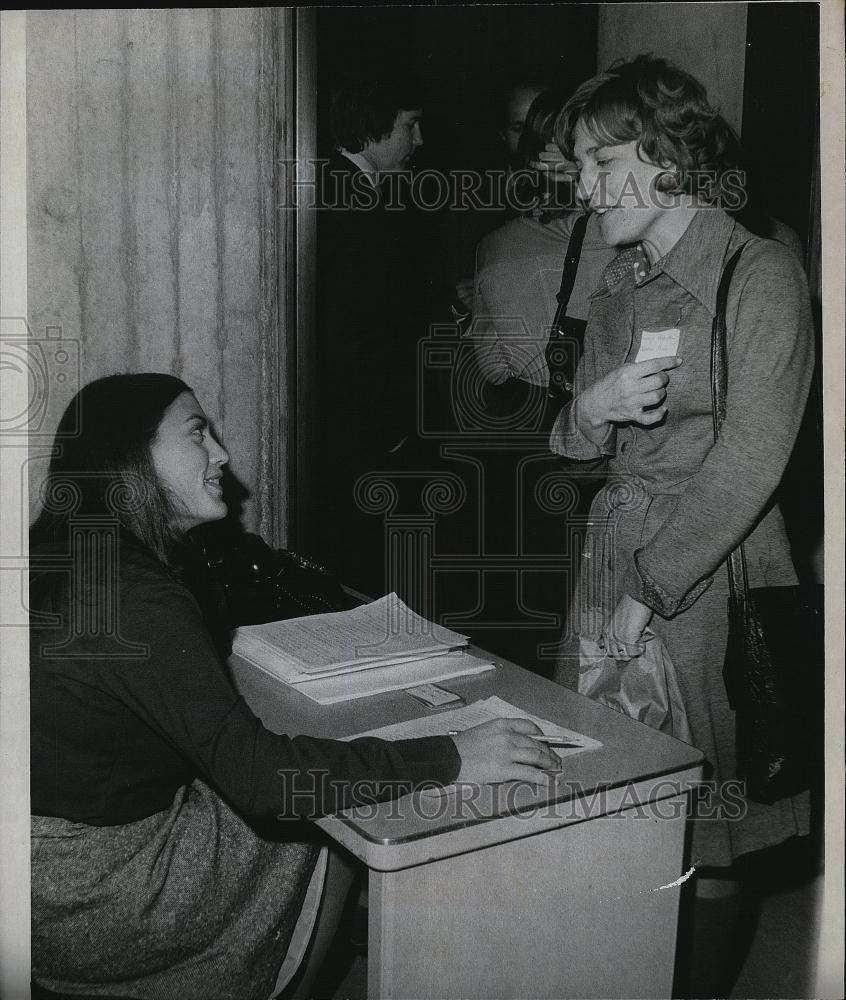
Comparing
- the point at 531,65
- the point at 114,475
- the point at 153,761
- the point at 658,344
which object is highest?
the point at 531,65

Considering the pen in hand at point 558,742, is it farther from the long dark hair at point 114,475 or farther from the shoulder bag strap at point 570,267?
the shoulder bag strap at point 570,267

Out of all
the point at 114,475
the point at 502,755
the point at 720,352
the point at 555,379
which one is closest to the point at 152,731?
the point at 114,475

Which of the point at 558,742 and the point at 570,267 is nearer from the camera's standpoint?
the point at 558,742

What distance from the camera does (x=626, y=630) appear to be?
1.67 metres

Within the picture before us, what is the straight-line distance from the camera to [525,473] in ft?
5.89

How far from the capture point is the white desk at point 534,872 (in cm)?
119

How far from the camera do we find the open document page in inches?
63.0

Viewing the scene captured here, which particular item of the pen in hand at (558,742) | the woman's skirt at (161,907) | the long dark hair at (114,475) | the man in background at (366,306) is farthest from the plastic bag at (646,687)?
the long dark hair at (114,475)

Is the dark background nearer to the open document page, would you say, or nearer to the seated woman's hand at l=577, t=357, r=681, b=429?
the seated woman's hand at l=577, t=357, r=681, b=429

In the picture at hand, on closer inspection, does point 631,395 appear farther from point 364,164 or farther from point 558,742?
point 364,164

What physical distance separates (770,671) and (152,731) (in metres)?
0.92

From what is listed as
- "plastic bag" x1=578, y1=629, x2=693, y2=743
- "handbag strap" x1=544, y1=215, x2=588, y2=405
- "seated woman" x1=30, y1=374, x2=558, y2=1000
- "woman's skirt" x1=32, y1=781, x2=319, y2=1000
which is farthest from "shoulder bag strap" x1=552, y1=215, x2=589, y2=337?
"woman's skirt" x1=32, y1=781, x2=319, y2=1000

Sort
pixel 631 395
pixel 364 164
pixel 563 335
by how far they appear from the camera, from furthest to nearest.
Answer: pixel 364 164
pixel 563 335
pixel 631 395

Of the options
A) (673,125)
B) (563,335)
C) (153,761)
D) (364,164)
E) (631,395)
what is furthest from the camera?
(364,164)
